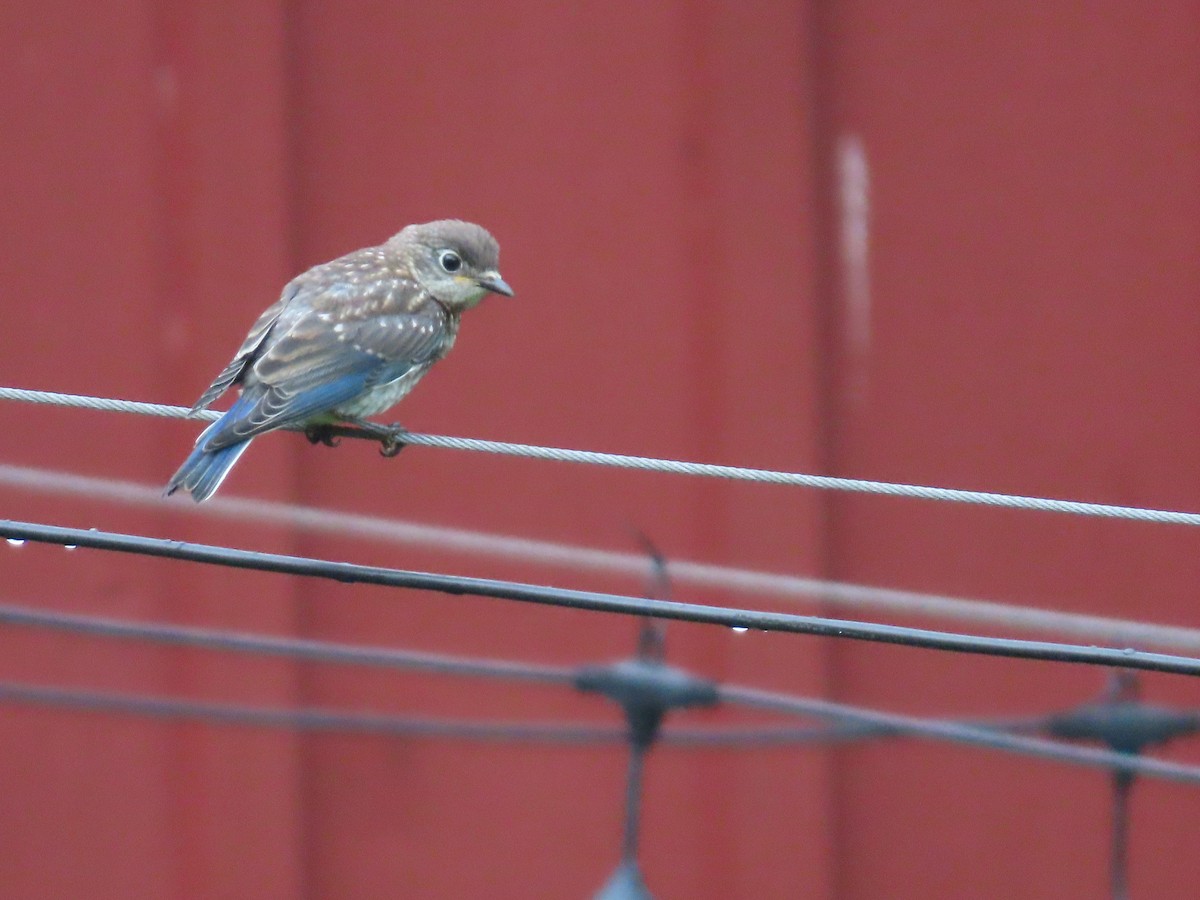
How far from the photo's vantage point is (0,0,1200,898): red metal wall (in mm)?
3520

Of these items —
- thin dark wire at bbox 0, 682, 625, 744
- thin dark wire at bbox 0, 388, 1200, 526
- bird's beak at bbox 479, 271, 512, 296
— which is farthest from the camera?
thin dark wire at bbox 0, 682, 625, 744

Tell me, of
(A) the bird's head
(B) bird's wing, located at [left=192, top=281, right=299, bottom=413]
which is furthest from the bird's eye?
(B) bird's wing, located at [left=192, top=281, right=299, bottom=413]

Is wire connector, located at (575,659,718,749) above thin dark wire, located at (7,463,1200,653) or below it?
below

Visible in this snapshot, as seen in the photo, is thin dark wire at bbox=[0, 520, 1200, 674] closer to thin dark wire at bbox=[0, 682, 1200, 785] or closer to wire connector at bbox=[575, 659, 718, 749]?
wire connector at bbox=[575, 659, 718, 749]

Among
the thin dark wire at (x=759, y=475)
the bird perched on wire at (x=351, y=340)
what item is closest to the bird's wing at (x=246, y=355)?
the bird perched on wire at (x=351, y=340)

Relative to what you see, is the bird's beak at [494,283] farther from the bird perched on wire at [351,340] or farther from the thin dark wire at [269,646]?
the thin dark wire at [269,646]

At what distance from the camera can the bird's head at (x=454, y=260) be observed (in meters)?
3.26

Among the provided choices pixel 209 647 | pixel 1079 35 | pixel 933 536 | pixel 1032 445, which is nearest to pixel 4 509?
pixel 209 647

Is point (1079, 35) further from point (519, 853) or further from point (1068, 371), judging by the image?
point (519, 853)

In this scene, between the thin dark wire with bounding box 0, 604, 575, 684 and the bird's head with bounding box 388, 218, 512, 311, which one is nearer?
the thin dark wire with bounding box 0, 604, 575, 684

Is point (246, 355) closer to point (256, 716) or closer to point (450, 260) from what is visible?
point (450, 260)

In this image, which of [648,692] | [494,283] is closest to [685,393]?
[494,283]

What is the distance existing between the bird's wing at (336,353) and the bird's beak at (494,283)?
112 millimetres

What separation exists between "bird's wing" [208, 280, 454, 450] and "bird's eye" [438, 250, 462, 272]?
8 centimetres
